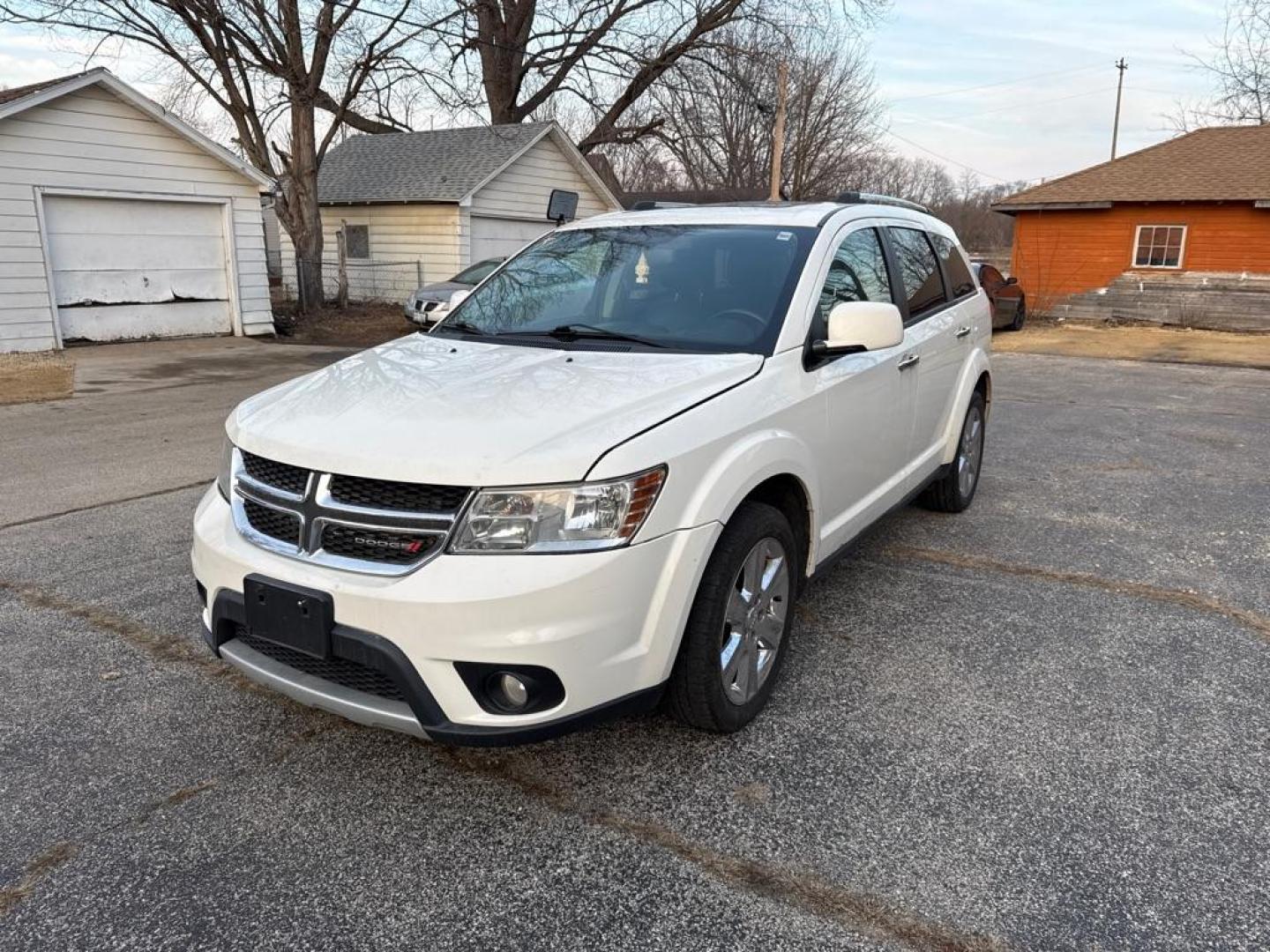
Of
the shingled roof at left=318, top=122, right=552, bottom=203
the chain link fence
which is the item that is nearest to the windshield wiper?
the shingled roof at left=318, top=122, right=552, bottom=203

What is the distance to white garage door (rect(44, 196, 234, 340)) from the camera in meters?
13.6

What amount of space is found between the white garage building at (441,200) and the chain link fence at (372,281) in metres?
0.03

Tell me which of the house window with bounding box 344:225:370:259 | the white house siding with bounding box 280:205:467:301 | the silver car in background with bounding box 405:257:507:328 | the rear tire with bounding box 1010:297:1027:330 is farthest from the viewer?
the house window with bounding box 344:225:370:259

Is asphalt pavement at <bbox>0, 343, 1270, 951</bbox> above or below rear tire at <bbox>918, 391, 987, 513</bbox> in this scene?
below

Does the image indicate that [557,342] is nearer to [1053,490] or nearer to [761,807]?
[761,807]

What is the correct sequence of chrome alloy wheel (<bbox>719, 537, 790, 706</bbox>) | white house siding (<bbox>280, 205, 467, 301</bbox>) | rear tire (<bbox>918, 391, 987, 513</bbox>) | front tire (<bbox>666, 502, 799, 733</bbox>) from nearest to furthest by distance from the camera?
1. front tire (<bbox>666, 502, 799, 733</bbox>)
2. chrome alloy wheel (<bbox>719, 537, 790, 706</bbox>)
3. rear tire (<bbox>918, 391, 987, 513</bbox>)
4. white house siding (<bbox>280, 205, 467, 301</bbox>)

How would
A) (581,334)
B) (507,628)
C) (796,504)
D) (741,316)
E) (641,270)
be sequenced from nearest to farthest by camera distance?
(507,628) < (796,504) < (741,316) < (581,334) < (641,270)

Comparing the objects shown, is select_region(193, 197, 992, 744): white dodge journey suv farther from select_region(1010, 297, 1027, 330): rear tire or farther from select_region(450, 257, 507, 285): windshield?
select_region(1010, 297, 1027, 330): rear tire

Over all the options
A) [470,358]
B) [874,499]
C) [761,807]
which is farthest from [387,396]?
[874,499]

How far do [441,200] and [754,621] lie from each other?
1862 centimetres

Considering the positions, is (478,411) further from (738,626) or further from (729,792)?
(729,792)

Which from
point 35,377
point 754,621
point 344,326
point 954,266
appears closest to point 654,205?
point 954,266

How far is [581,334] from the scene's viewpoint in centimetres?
353

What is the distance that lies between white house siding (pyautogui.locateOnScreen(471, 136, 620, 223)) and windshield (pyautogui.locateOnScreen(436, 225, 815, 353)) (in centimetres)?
1696
